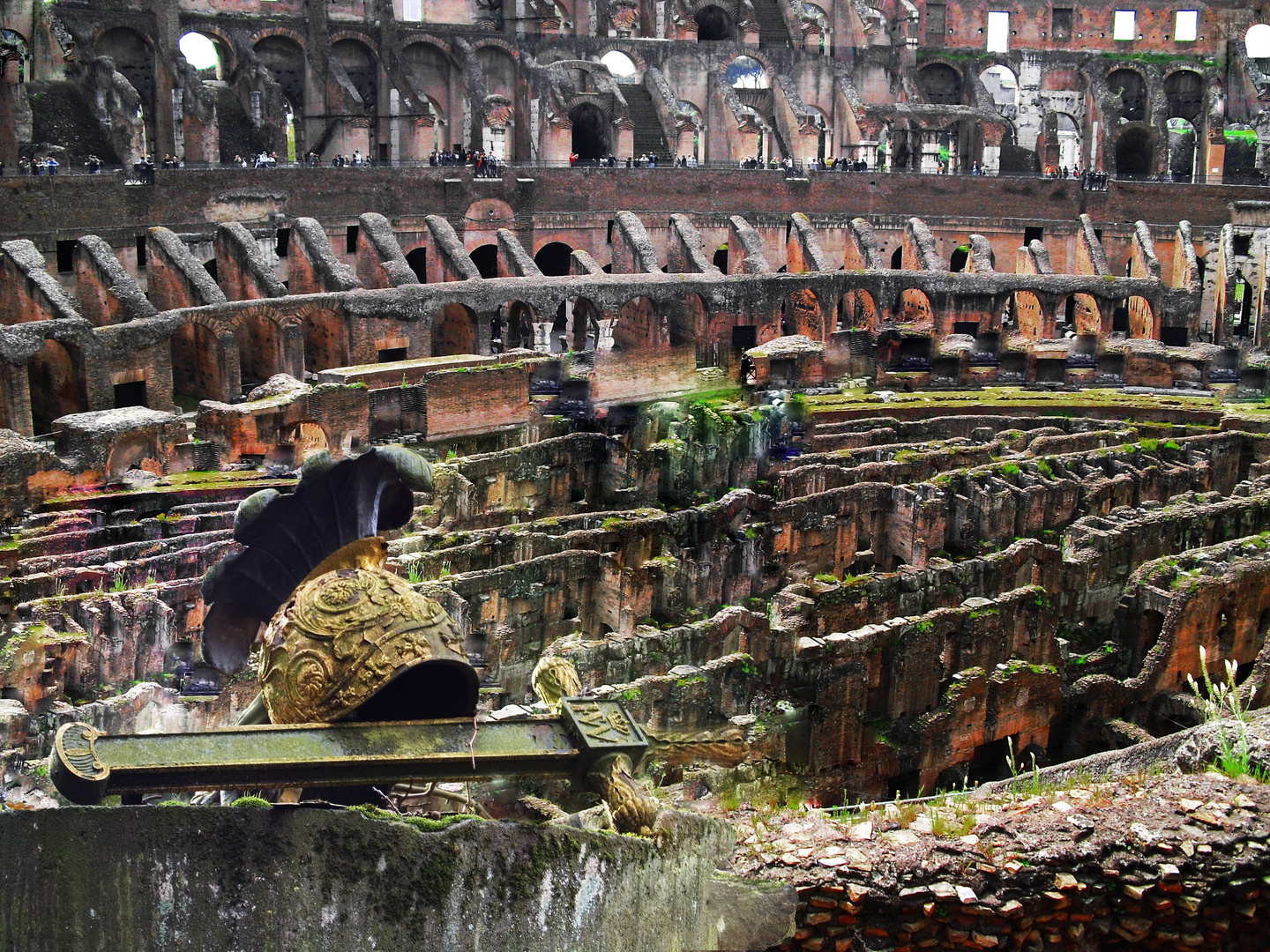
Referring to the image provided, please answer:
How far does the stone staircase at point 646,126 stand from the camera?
4791 centimetres

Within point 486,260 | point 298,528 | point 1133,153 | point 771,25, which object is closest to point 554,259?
point 486,260

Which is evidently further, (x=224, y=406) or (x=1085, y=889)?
(x=224, y=406)

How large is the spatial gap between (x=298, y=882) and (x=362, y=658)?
1320 mm

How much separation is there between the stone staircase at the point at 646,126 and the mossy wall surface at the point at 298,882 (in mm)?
39149

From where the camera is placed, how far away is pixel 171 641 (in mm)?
20859

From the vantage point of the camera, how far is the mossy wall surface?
8.94m

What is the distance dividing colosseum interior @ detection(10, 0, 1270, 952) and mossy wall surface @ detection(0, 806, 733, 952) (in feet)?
1.56

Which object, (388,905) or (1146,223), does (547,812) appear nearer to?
(388,905)

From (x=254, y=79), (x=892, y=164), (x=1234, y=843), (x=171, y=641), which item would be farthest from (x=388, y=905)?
(x=892, y=164)

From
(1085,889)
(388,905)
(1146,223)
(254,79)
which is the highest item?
(254,79)

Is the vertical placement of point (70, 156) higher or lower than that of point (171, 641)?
higher

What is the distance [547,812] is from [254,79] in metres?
35.4

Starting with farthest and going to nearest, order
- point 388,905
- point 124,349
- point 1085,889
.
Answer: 1. point 124,349
2. point 1085,889
3. point 388,905


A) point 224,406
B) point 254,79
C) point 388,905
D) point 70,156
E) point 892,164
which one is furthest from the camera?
point 892,164
